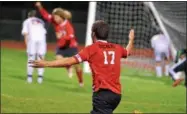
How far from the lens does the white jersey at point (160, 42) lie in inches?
711

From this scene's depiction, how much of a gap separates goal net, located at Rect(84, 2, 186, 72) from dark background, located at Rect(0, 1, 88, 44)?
9869 millimetres

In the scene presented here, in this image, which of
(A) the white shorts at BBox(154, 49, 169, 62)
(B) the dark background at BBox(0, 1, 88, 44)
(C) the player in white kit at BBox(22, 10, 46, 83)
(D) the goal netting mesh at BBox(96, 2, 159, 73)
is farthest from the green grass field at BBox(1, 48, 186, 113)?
(B) the dark background at BBox(0, 1, 88, 44)

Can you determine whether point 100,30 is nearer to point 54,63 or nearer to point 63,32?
point 54,63

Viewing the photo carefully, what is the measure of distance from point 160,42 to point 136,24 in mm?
1285

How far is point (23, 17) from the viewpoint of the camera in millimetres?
29922

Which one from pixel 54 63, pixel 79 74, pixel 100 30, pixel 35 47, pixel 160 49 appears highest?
pixel 100 30

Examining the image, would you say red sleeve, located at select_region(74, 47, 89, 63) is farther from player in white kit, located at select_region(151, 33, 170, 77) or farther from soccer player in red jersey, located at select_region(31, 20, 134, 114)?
player in white kit, located at select_region(151, 33, 170, 77)

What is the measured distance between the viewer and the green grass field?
10.8 m

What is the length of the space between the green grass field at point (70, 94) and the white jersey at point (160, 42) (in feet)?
3.71

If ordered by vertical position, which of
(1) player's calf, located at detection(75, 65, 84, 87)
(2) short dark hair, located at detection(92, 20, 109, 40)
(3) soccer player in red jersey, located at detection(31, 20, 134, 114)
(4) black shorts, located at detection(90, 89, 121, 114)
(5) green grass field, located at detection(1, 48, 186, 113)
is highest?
(2) short dark hair, located at detection(92, 20, 109, 40)

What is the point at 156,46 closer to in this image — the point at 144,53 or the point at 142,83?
the point at 144,53

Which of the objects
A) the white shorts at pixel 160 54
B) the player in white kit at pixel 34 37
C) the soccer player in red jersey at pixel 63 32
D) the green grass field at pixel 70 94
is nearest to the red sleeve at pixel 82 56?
the green grass field at pixel 70 94

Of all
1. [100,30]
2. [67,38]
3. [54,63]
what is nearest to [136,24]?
[67,38]

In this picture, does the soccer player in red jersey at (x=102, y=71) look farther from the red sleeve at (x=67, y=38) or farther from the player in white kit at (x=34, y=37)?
the player in white kit at (x=34, y=37)
